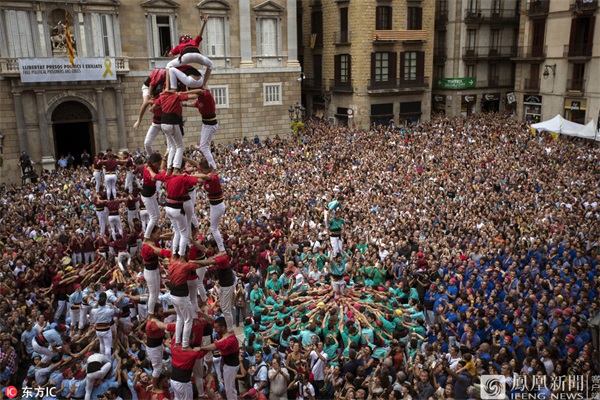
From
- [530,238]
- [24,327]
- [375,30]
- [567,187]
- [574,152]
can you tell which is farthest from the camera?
[375,30]

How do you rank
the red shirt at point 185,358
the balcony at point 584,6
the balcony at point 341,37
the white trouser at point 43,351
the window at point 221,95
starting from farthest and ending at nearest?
the balcony at point 341,37 → the balcony at point 584,6 → the window at point 221,95 → the white trouser at point 43,351 → the red shirt at point 185,358

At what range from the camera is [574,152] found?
2709 centimetres

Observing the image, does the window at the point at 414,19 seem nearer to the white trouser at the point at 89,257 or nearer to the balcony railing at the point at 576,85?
the balcony railing at the point at 576,85

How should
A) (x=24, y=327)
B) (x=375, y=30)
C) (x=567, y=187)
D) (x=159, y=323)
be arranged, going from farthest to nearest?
(x=375, y=30)
(x=567, y=187)
(x=24, y=327)
(x=159, y=323)

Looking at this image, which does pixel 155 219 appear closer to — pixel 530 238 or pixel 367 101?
pixel 530 238

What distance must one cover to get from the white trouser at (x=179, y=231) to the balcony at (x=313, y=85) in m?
35.9

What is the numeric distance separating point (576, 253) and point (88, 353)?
45.3 feet

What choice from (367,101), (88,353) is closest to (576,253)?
(88,353)

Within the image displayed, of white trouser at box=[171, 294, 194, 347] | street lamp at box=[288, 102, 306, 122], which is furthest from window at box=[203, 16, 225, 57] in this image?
white trouser at box=[171, 294, 194, 347]

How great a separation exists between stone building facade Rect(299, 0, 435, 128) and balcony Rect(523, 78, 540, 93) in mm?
7809

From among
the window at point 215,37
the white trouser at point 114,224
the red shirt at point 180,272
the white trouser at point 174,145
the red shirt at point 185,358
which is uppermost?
the window at point 215,37

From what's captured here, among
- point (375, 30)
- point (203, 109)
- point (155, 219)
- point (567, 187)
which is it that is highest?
point (375, 30)

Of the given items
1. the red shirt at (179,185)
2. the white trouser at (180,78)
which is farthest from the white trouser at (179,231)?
the white trouser at (180,78)

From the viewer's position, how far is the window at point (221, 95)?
115 ft
